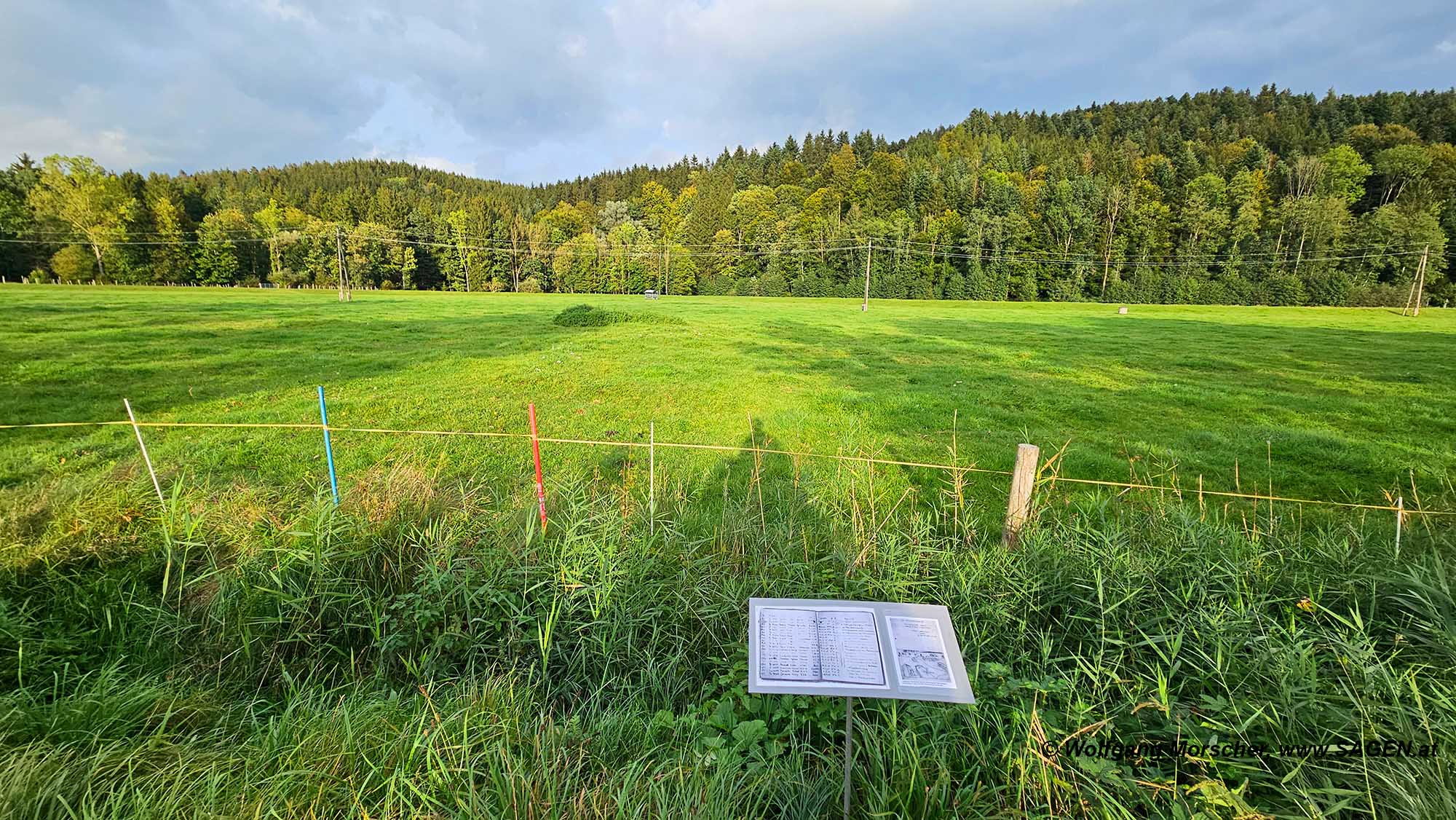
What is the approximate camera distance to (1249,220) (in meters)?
62.1

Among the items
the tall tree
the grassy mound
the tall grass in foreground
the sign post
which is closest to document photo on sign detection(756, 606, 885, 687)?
the sign post

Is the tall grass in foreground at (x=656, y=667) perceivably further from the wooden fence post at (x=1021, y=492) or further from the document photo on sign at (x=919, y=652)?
the document photo on sign at (x=919, y=652)

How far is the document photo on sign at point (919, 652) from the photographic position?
6.66 feet

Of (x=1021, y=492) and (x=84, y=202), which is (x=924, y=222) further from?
(x=84, y=202)

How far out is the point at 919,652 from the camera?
7.01ft

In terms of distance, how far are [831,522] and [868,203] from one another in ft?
287

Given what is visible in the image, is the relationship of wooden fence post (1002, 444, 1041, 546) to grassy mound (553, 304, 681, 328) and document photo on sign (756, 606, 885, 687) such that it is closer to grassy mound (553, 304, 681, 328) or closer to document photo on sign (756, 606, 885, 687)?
document photo on sign (756, 606, 885, 687)

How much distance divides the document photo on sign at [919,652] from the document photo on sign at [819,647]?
2.8 inches

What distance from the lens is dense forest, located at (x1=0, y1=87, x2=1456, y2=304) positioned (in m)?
55.8

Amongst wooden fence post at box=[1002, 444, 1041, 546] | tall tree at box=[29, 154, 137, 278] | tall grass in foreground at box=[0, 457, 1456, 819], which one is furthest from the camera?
tall tree at box=[29, 154, 137, 278]

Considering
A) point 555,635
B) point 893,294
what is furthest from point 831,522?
point 893,294

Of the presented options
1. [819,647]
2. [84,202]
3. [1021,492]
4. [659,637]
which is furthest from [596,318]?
[84,202]

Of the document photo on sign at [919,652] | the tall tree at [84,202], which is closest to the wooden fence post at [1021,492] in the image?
the document photo on sign at [919,652]

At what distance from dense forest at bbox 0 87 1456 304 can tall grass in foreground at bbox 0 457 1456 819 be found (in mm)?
65426
